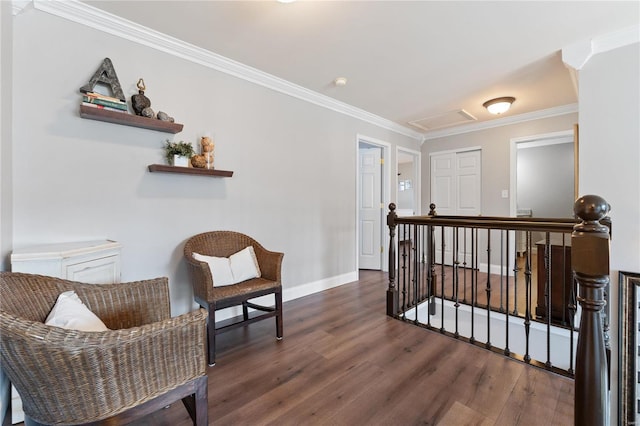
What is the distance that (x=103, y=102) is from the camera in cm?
197

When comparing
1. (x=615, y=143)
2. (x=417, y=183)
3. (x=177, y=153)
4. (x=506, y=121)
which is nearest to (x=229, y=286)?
(x=177, y=153)

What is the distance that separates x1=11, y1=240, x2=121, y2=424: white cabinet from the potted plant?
0.77 meters

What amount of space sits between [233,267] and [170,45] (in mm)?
1922

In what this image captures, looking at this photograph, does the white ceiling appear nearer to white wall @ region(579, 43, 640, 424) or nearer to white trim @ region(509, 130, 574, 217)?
white wall @ region(579, 43, 640, 424)

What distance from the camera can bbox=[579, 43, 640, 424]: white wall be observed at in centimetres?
232

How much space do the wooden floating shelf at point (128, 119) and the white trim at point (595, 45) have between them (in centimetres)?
342

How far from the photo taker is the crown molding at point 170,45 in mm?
1923

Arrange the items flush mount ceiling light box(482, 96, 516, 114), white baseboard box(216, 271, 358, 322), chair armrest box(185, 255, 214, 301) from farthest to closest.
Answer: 1. flush mount ceiling light box(482, 96, 516, 114)
2. white baseboard box(216, 271, 358, 322)
3. chair armrest box(185, 255, 214, 301)

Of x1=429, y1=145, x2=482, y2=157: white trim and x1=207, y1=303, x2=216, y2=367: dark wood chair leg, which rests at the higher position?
x1=429, y1=145, x2=482, y2=157: white trim

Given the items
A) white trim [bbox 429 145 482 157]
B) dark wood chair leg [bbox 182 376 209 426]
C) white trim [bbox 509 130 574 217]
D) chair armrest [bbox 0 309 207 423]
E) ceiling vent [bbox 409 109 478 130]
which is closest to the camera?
chair armrest [bbox 0 309 207 423]

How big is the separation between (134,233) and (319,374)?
1736 mm

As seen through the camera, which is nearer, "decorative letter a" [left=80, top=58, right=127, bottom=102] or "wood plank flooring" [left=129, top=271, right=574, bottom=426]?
"wood plank flooring" [left=129, top=271, right=574, bottom=426]

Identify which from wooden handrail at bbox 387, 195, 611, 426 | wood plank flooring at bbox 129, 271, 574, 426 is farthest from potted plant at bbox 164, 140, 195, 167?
wooden handrail at bbox 387, 195, 611, 426

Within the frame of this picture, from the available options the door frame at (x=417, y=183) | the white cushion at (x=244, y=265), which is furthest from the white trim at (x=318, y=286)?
the door frame at (x=417, y=183)
